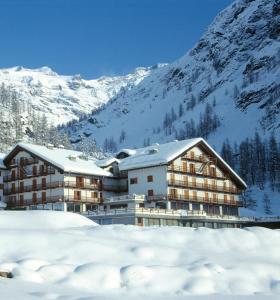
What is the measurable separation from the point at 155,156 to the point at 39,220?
44.8 m

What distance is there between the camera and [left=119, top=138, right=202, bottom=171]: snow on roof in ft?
257

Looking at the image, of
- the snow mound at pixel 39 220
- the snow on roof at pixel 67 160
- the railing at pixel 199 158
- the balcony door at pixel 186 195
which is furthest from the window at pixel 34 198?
the snow mound at pixel 39 220

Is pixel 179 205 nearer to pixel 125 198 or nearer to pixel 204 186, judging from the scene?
pixel 204 186

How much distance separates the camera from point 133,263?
27656 millimetres

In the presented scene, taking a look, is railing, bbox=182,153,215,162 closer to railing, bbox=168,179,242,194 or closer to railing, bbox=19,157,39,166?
railing, bbox=168,179,242,194

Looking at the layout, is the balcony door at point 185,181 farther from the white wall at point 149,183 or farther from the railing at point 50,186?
the railing at point 50,186

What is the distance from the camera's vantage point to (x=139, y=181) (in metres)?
80.5

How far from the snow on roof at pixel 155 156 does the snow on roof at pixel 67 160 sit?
405 cm

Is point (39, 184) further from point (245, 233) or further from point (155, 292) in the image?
point (155, 292)

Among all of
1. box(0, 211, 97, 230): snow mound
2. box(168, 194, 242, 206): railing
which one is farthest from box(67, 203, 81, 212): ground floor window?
box(0, 211, 97, 230): snow mound

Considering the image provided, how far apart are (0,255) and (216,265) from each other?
10.7 m

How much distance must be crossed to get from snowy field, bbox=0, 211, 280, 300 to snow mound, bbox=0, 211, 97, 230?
0.07 m

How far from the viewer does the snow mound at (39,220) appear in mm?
35344

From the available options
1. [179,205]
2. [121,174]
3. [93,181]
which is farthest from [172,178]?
[93,181]
